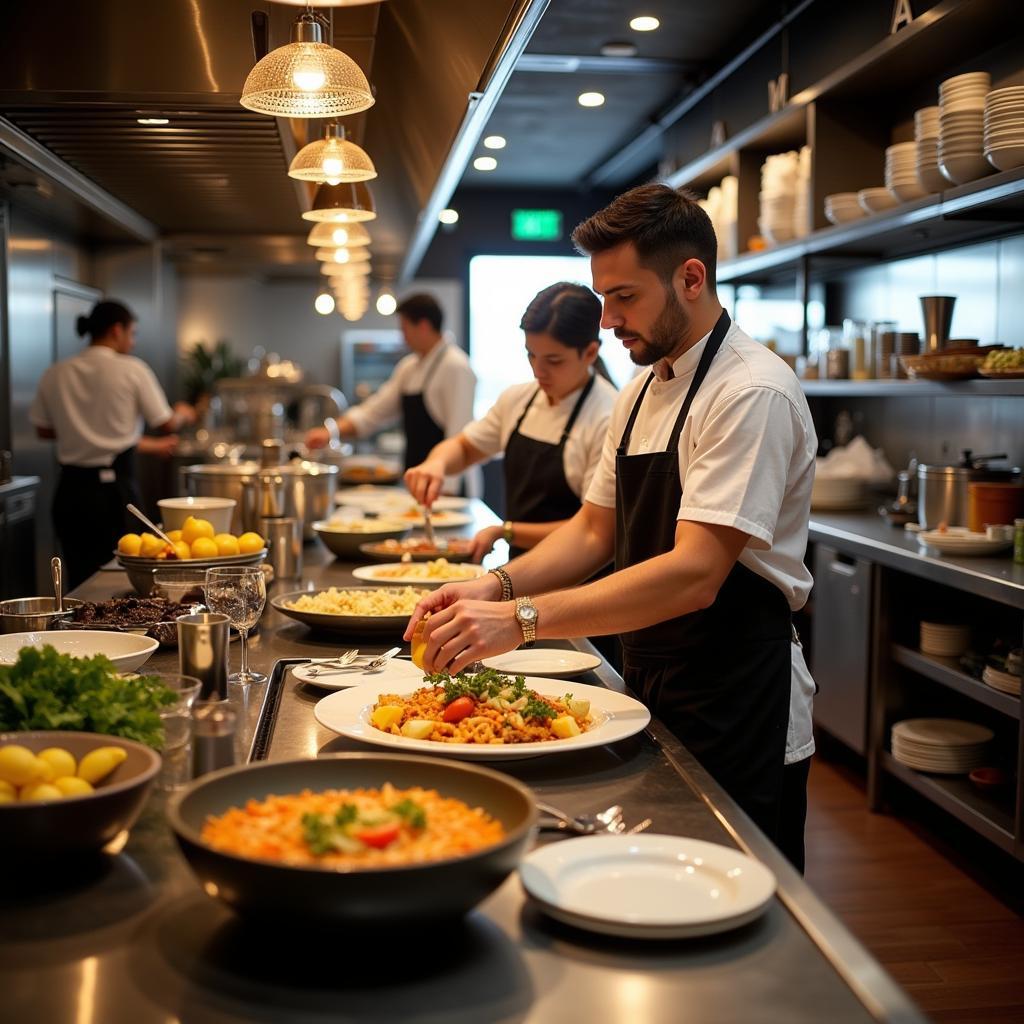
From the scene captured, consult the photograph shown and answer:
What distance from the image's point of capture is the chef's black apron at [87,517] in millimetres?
6676

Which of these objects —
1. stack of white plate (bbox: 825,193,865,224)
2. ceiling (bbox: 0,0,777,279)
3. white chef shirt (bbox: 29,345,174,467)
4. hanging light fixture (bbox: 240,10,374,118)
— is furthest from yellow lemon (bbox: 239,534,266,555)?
white chef shirt (bbox: 29,345,174,467)

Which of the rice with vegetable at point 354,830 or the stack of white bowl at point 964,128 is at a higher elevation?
the stack of white bowl at point 964,128

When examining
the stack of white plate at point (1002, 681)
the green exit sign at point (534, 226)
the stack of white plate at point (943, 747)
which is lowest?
the stack of white plate at point (943, 747)

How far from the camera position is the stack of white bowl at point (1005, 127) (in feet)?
11.8

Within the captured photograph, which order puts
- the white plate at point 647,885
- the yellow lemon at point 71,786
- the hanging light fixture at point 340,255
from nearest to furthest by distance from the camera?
1. the white plate at point 647,885
2. the yellow lemon at point 71,786
3. the hanging light fixture at point 340,255

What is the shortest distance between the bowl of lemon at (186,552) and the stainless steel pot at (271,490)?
49cm

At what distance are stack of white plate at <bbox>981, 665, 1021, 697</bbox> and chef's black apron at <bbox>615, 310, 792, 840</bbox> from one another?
1.65 meters

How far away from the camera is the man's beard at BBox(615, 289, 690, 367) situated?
7.13 ft

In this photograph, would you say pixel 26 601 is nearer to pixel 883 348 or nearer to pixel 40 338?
pixel 883 348

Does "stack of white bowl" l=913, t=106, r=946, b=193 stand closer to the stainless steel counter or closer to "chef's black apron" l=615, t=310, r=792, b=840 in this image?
"chef's black apron" l=615, t=310, r=792, b=840

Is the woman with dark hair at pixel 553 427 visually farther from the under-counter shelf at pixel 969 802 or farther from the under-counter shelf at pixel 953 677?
the under-counter shelf at pixel 969 802

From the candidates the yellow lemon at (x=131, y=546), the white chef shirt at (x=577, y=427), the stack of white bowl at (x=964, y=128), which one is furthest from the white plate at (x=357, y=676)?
the stack of white bowl at (x=964, y=128)

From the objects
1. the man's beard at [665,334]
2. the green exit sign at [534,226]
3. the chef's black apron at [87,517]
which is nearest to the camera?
the man's beard at [665,334]

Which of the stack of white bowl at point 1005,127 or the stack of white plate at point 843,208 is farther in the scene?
the stack of white plate at point 843,208
